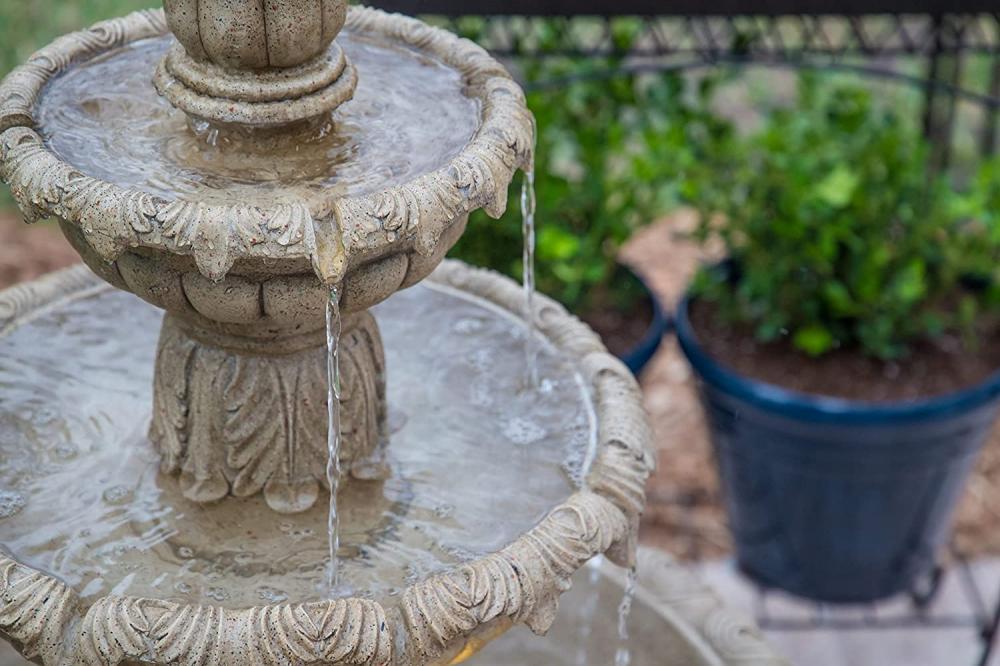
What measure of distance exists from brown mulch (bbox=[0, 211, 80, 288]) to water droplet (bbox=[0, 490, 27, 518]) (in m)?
2.64

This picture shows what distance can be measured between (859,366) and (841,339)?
9cm

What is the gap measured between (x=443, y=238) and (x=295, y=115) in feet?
0.81

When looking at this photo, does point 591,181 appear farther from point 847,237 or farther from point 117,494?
point 117,494

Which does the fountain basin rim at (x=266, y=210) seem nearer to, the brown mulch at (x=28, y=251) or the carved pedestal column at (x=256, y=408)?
the carved pedestal column at (x=256, y=408)

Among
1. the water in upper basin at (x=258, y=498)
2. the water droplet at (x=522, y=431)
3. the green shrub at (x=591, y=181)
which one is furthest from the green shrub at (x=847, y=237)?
the water droplet at (x=522, y=431)

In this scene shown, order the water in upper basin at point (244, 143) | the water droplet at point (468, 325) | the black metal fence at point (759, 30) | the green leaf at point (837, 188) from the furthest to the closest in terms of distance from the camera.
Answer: the green leaf at point (837, 188), the black metal fence at point (759, 30), the water droplet at point (468, 325), the water in upper basin at point (244, 143)

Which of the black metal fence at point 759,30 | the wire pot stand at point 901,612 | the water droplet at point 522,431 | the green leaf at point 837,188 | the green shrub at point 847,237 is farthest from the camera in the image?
the wire pot stand at point 901,612

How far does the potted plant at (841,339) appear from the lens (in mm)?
3361

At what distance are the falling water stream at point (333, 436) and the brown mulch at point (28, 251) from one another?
2783 millimetres

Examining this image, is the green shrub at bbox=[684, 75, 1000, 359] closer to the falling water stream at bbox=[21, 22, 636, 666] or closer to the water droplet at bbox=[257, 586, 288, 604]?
the falling water stream at bbox=[21, 22, 636, 666]

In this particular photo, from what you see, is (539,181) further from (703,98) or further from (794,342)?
(794,342)

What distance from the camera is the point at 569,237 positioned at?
3369mm

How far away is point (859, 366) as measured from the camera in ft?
11.5

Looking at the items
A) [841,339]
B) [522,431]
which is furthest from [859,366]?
[522,431]
